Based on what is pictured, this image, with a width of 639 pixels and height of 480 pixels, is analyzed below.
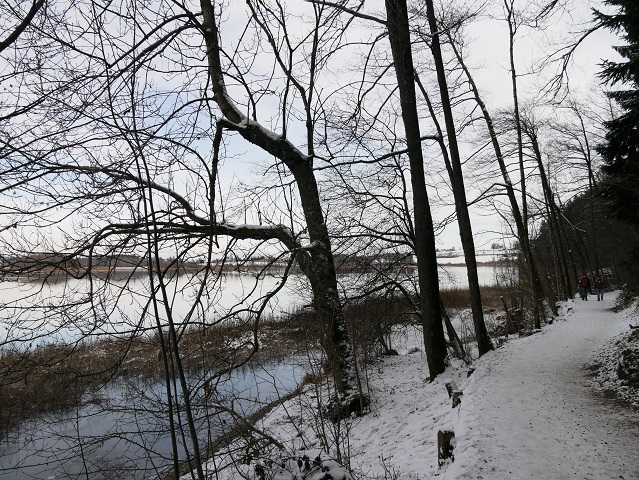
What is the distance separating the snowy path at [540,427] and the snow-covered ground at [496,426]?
0.01m

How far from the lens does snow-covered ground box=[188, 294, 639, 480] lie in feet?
14.0

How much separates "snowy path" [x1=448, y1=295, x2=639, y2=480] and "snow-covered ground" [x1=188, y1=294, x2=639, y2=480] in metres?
0.01

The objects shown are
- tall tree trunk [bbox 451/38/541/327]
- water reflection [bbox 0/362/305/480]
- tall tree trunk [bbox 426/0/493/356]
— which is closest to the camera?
water reflection [bbox 0/362/305/480]

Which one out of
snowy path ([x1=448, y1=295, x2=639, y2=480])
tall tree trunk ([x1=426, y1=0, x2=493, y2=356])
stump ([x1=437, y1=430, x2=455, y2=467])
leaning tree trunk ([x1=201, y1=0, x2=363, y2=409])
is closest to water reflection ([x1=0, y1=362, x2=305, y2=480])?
Answer: leaning tree trunk ([x1=201, y1=0, x2=363, y2=409])

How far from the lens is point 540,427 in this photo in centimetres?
543

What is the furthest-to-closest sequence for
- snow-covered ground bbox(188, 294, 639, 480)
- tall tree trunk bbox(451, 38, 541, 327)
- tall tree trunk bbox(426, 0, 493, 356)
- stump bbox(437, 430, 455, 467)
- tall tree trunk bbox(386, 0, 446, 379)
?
tall tree trunk bbox(451, 38, 541, 327), tall tree trunk bbox(426, 0, 493, 356), tall tree trunk bbox(386, 0, 446, 379), stump bbox(437, 430, 455, 467), snow-covered ground bbox(188, 294, 639, 480)

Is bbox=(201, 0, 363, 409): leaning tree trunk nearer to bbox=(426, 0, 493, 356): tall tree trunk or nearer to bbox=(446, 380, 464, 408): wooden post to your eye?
bbox=(446, 380, 464, 408): wooden post

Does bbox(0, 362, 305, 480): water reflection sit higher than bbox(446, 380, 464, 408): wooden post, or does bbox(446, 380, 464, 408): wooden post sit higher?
bbox(0, 362, 305, 480): water reflection

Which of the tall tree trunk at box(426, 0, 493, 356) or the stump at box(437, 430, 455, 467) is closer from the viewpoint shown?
the stump at box(437, 430, 455, 467)

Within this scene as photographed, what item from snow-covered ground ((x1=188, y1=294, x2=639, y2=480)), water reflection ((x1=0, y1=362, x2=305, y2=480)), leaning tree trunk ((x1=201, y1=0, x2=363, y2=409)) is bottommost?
snow-covered ground ((x1=188, y1=294, x2=639, y2=480))

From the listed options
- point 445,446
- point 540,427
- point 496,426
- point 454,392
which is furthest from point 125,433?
point 454,392

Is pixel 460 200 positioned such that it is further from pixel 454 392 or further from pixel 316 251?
pixel 454 392

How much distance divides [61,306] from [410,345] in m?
18.7

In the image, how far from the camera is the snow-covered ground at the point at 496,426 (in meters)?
4.28
